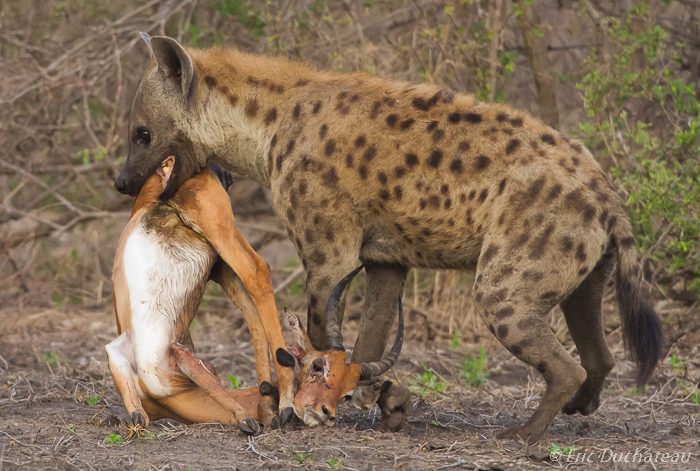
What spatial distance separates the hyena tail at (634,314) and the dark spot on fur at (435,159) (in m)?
0.94

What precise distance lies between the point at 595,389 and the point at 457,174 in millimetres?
1432

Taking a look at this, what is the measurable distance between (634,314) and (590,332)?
312 millimetres

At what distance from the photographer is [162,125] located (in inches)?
183

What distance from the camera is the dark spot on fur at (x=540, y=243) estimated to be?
3.71 m

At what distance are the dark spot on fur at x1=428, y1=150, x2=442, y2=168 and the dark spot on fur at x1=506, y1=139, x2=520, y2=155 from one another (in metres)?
0.35

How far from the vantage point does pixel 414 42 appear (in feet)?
23.0

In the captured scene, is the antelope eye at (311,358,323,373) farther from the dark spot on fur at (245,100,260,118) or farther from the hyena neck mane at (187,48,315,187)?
the dark spot on fur at (245,100,260,118)

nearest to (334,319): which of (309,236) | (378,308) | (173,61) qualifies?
(309,236)

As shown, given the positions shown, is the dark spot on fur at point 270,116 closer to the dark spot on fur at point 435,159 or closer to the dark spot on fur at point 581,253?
the dark spot on fur at point 435,159

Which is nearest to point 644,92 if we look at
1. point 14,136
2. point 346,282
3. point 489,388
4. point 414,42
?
point 414,42

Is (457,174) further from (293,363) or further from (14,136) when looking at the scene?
(14,136)

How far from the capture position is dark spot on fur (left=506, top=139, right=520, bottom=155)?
13.1 ft

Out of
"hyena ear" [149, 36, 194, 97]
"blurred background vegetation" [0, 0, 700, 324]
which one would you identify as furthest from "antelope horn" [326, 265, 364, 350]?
"blurred background vegetation" [0, 0, 700, 324]

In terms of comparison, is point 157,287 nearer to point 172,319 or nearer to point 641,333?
point 172,319
